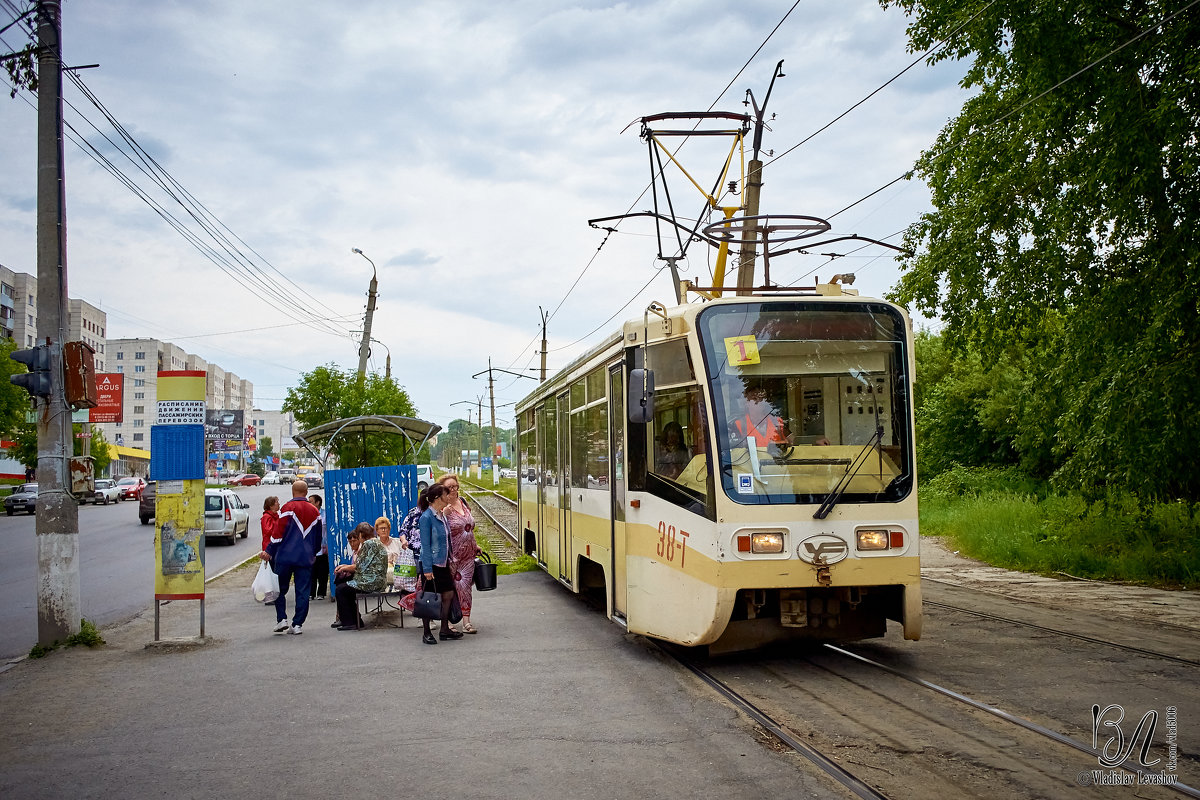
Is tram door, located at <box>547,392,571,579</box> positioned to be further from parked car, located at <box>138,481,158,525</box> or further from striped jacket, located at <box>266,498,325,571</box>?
parked car, located at <box>138,481,158,525</box>

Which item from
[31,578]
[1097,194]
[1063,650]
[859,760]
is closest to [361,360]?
[31,578]

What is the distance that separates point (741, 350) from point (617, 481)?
212 centimetres

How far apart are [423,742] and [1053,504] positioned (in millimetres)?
18172

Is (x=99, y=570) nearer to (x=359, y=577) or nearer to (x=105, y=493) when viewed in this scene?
(x=359, y=577)

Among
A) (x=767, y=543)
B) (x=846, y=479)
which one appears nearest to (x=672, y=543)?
(x=767, y=543)

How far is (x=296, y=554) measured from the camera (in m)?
11.1

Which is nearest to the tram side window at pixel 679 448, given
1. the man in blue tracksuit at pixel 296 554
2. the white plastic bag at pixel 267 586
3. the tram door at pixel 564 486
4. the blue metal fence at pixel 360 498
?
the tram door at pixel 564 486

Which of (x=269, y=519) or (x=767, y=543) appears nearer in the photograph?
(x=767, y=543)

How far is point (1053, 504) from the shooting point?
829 inches

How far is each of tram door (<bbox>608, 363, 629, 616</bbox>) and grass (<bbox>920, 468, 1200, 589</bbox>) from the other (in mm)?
8845

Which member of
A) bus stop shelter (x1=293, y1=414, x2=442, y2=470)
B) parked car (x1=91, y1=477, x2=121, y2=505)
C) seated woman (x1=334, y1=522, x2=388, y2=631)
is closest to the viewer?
seated woman (x1=334, y1=522, x2=388, y2=631)

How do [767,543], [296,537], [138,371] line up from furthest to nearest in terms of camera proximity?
[138,371] → [296,537] → [767,543]

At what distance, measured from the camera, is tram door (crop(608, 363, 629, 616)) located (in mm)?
9617

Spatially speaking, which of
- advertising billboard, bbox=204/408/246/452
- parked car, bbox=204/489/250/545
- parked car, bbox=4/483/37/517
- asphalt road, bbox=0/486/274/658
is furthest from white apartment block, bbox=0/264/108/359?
parked car, bbox=204/489/250/545
